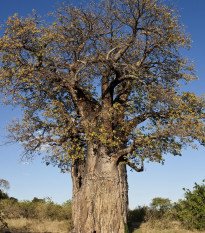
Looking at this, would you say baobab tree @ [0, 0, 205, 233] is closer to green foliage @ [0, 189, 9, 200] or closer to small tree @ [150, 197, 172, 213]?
small tree @ [150, 197, 172, 213]

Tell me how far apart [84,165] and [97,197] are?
2.66m

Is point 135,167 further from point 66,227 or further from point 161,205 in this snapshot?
point 161,205

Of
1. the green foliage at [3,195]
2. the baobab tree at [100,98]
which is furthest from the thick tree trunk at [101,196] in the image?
the green foliage at [3,195]

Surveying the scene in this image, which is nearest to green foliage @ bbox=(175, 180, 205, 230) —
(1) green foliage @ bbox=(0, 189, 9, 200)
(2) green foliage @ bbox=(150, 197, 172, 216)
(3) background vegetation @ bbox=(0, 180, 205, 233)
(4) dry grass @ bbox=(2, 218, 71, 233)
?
(3) background vegetation @ bbox=(0, 180, 205, 233)

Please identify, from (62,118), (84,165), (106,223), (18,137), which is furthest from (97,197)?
(18,137)

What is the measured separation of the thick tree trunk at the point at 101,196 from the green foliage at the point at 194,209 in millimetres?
5126

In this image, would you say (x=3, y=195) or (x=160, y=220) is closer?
(x=160, y=220)

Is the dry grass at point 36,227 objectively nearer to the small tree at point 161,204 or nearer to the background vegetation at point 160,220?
the background vegetation at point 160,220

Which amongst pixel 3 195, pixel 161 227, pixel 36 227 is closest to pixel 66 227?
pixel 36 227

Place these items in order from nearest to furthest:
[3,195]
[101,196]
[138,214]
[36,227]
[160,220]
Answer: [101,196] < [36,227] < [160,220] < [138,214] < [3,195]

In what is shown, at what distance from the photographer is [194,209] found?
20.1 m

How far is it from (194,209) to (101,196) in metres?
7.38

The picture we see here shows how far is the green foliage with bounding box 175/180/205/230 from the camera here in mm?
19453

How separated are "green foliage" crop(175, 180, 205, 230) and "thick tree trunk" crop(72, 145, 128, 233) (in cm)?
513
